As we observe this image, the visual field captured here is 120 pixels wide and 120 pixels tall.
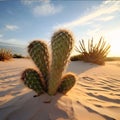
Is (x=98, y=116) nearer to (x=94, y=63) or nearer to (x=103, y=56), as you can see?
(x=94, y=63)

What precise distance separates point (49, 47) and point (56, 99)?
726 mm

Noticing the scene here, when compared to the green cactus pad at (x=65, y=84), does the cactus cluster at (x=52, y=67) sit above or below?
above

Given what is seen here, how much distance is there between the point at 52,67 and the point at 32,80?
334mm

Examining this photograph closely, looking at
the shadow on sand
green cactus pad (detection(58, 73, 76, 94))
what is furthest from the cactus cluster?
the shadow on sand

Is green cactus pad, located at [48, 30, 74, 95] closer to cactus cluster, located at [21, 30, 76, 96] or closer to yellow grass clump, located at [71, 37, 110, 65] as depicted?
cactus cluster, located at [21, 30, 76, 96]

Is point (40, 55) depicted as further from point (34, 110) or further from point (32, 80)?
point (34, 110)

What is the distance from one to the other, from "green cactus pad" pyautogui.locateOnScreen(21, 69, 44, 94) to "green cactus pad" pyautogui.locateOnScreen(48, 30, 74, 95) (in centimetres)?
16

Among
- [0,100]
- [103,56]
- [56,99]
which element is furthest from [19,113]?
[103,56]

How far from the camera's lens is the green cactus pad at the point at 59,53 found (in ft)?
7.52

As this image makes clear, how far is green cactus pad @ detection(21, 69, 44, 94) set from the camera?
245cm

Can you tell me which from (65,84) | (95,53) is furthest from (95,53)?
(65,84)

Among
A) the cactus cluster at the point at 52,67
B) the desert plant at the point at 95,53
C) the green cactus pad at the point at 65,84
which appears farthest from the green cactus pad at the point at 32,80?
the desert plant at the point at 95,53

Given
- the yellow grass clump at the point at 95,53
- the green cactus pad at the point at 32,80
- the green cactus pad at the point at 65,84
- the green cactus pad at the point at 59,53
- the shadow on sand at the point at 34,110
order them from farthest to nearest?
the yellow grass clump at the point at 95,53 → the green cactus pad at the point at 65,84 → the green cactus pad at the point at 32,80 → the green cactus pad at the point at 59,53 → the shadow on sand at the point at 34,110

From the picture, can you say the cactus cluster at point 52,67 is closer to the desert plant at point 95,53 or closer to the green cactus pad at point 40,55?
the green cactus pad at point 40,55
